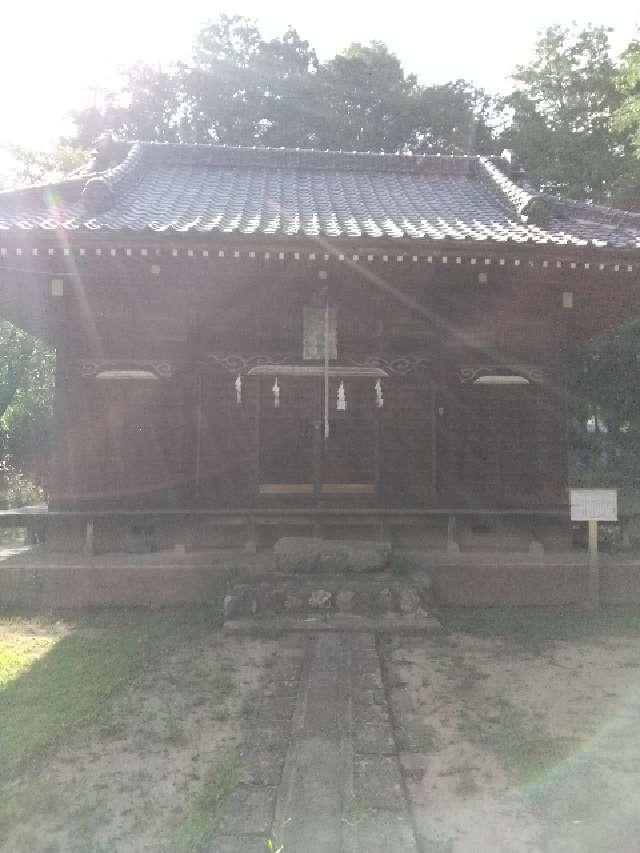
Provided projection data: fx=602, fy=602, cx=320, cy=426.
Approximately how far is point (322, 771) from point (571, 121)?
25.9 metres

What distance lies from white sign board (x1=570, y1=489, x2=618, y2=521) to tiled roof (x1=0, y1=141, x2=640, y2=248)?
279 centimetres

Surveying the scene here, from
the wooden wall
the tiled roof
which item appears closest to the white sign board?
the wooden wall

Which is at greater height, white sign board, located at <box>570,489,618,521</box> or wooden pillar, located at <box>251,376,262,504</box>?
wooden pillar, located at <box>251,376,262,504</box>

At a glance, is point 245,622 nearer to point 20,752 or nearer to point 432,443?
point 20,752

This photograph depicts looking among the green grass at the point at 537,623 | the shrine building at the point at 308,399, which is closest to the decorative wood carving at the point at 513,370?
the shrine building at the point at 308,399

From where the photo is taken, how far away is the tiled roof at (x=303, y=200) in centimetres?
707

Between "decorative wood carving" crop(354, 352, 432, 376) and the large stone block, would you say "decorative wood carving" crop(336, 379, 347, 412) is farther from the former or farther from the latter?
the large stone block

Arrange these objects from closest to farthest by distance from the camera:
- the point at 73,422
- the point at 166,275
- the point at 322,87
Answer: the point at 166,275, the point at 73,422, the point at 322,87

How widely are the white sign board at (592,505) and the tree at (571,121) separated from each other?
15.0 metres

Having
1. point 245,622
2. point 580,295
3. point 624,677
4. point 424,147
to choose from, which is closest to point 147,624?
point 245,622

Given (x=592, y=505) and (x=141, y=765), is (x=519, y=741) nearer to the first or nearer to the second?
(x=141, y=765)

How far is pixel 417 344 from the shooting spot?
320 inches

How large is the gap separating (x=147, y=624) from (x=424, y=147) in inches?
962

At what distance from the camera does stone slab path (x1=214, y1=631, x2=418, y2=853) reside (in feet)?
9.28
